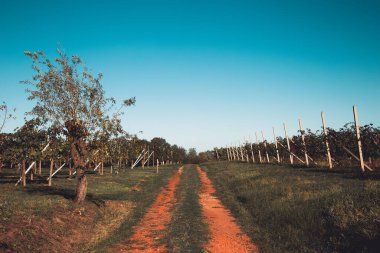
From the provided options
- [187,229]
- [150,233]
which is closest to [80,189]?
[150,233]

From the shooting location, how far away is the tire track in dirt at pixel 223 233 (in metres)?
9.06

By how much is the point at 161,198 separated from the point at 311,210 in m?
12.0

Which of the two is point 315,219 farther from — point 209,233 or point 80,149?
point 80,149

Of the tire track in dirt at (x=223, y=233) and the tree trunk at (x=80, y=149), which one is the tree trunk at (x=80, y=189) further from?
the tire track in dirt at (x=223, y=233)

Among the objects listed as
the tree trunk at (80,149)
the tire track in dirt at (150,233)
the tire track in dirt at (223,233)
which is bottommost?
the tire track in dirt at (223,233)

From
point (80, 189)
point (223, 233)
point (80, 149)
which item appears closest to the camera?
point (223, 233)

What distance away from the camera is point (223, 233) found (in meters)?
10.8

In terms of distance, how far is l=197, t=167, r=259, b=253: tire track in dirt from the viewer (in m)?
9.06

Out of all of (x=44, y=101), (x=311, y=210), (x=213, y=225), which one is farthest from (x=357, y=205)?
(x=44, y=101)

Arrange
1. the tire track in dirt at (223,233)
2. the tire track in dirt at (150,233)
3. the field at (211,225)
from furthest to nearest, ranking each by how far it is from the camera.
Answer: the tire track in dirt at (150,233)
the tire track in dirt at (223,233)
the field at (211,225)

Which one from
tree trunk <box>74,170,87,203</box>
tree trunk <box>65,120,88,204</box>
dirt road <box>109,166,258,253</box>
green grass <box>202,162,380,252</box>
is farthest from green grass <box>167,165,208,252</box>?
tree trunk <box>65,120,88,204</box>

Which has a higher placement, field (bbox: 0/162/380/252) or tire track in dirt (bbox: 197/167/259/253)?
field (bbox: 0/162/380/252)

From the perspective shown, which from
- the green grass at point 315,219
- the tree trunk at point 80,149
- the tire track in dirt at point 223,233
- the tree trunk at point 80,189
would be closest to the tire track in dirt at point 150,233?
the tire track in dirt at point 223,233

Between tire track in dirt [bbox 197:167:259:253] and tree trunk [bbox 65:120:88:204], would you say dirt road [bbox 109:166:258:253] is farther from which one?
tree trunk [bbox 65:120:88:204]
